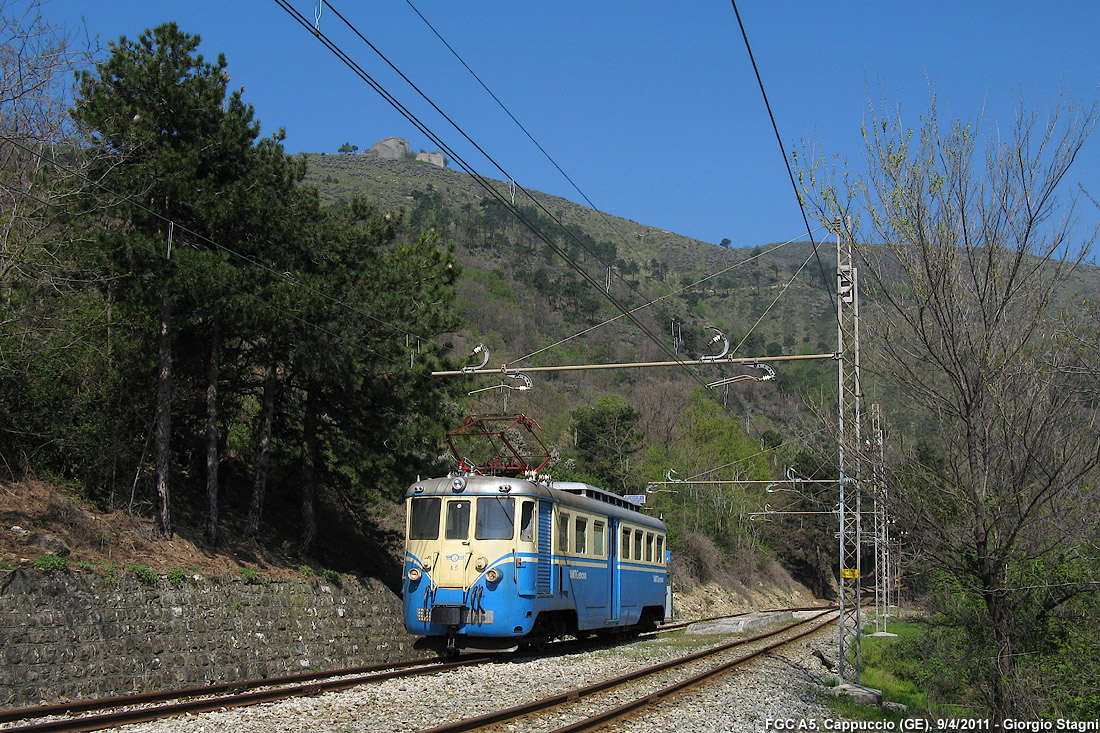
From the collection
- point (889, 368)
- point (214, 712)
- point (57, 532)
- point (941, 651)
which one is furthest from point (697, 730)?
point (57, 532)

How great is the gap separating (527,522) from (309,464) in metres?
8.25

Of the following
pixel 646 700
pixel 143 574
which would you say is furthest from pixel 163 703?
pixel 646 700

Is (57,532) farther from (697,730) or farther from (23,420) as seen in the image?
(697,730)

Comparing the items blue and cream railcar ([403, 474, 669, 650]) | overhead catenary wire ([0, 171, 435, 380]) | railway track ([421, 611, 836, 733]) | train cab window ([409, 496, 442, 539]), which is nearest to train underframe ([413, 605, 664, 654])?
blue and cream railcar ([403, 474, 669, 650])

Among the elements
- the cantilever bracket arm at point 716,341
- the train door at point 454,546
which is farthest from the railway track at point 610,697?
the cantilever bracket arm at point 716,341

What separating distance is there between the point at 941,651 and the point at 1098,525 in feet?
22.6

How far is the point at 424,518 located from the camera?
15070 mm

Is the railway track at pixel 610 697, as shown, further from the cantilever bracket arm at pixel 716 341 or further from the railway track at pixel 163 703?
the cantilever bracket arm at pixel 716 341

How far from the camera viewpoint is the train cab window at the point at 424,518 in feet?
48.9

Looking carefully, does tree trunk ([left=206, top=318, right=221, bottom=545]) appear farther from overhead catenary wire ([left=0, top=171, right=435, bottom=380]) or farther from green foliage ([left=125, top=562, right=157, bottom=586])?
green foliage ([left=125, top=562, right=157, bottom=586])

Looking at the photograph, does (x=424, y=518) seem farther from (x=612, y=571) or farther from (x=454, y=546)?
(x=612, y=571)

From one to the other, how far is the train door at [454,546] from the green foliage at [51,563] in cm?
545

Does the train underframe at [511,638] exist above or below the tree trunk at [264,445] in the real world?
below

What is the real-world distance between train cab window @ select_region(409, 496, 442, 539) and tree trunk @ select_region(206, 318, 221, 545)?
15.5ft
